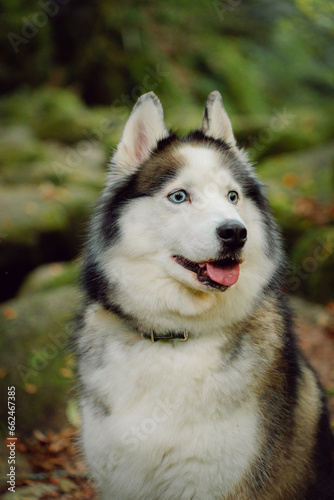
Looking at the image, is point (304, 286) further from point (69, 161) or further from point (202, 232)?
point (69, 161)

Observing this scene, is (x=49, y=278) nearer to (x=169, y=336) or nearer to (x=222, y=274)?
(x=169, y=336)

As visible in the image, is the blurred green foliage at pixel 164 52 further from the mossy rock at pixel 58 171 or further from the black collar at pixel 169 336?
the black collar at pixel 169 336

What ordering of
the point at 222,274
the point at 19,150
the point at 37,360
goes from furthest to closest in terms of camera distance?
the point at 19,150 → the point at 37,360 → the point at 222,274

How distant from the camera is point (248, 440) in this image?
219cm

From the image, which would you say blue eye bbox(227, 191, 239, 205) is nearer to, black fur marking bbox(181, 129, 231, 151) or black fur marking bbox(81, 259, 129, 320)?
black fur marking bbox(181, 129, 231, 151)

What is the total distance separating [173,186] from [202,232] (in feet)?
1.29

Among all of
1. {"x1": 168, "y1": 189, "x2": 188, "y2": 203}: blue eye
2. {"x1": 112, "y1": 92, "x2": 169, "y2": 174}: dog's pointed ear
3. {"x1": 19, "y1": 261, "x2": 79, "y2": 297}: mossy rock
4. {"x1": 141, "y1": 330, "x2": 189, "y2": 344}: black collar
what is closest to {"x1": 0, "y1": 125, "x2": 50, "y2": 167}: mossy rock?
{"x1": 19, "y1": 261, "x2": 79, "y2": 297}: mossy rock

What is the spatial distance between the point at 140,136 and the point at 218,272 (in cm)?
103

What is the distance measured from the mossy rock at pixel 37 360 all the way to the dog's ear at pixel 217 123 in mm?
2186

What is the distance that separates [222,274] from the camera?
225 centimetres

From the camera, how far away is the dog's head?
2.25 m

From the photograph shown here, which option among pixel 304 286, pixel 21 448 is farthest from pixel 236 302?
pixel 304 286

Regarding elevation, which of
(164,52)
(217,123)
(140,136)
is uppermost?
(164,52)

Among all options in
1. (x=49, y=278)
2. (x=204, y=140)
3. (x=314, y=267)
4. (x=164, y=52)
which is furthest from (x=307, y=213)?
(x=164, y=52)
